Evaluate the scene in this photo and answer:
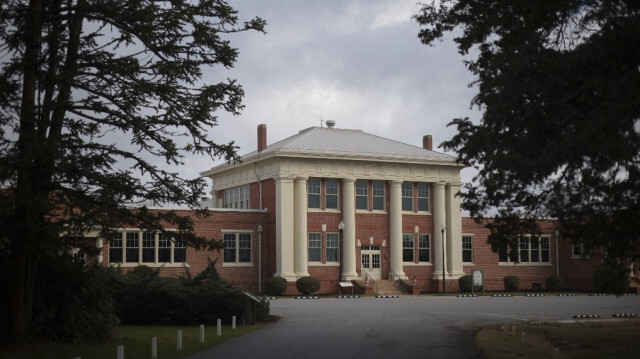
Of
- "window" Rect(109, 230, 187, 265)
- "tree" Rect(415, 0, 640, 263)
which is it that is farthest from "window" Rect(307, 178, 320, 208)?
"tree" Rect(415, 0, 640, 263)

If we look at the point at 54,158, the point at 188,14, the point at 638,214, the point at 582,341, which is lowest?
the point at 582,341

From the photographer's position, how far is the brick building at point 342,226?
5281 cm

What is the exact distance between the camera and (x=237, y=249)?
2095 inches

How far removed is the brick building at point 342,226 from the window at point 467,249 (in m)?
0.07

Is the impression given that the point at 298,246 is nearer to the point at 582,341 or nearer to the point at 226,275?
the point at 226,275

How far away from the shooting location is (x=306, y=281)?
51.7 metres

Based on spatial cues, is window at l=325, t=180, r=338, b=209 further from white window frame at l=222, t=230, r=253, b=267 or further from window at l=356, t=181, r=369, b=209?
white window frame at l=222, t=230, r=253, b=267

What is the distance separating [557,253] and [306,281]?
828 inches

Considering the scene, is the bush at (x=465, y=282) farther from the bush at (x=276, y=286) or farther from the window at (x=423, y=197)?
the bush at (x=276, y=286)

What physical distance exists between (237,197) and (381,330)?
36.8 m

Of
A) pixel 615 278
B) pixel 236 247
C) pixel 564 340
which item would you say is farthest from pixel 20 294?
pixel 236 247

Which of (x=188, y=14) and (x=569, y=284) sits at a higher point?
(x=188, y=14)

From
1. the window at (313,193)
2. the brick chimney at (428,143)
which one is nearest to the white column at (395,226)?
the window at (313,193)

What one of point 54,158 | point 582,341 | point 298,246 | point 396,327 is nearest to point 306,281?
point 298,246
